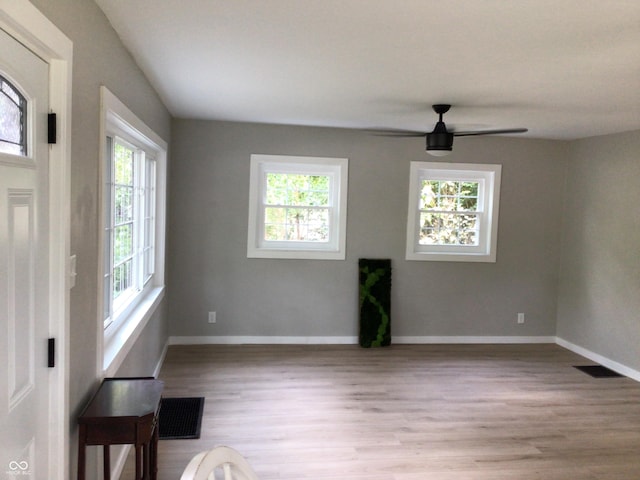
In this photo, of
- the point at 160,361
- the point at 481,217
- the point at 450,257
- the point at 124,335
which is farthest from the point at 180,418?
the point at 481,217

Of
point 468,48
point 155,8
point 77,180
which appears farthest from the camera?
point 468,48

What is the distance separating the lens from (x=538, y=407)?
387cm

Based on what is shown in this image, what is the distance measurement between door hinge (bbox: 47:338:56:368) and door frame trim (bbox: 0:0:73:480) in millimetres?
14

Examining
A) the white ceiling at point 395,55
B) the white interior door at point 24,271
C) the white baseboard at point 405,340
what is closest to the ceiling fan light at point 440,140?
the white ceiling at point 395,55

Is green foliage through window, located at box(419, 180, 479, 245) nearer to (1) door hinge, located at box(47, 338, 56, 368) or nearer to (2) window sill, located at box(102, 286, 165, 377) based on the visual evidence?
(2) window sill, located at box(102, 286, 165, 377)

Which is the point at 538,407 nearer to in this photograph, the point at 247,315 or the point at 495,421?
the point at 495,421

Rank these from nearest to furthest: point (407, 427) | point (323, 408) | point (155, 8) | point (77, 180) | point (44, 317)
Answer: point (44, 317), point (77, 180), point (155, 8), point (407, 427), point (323, 408)

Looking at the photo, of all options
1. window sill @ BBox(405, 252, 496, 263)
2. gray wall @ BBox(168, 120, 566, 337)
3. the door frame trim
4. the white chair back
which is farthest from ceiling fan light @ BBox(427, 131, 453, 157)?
the white chair back

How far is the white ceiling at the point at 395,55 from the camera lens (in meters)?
2.05

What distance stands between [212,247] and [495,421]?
3.24 meters

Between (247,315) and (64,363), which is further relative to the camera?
(247,315)

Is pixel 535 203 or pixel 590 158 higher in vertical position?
pixel 590 158

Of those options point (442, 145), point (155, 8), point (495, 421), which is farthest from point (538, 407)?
point (155, 8)

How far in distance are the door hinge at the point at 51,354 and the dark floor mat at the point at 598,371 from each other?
4.75 metres
